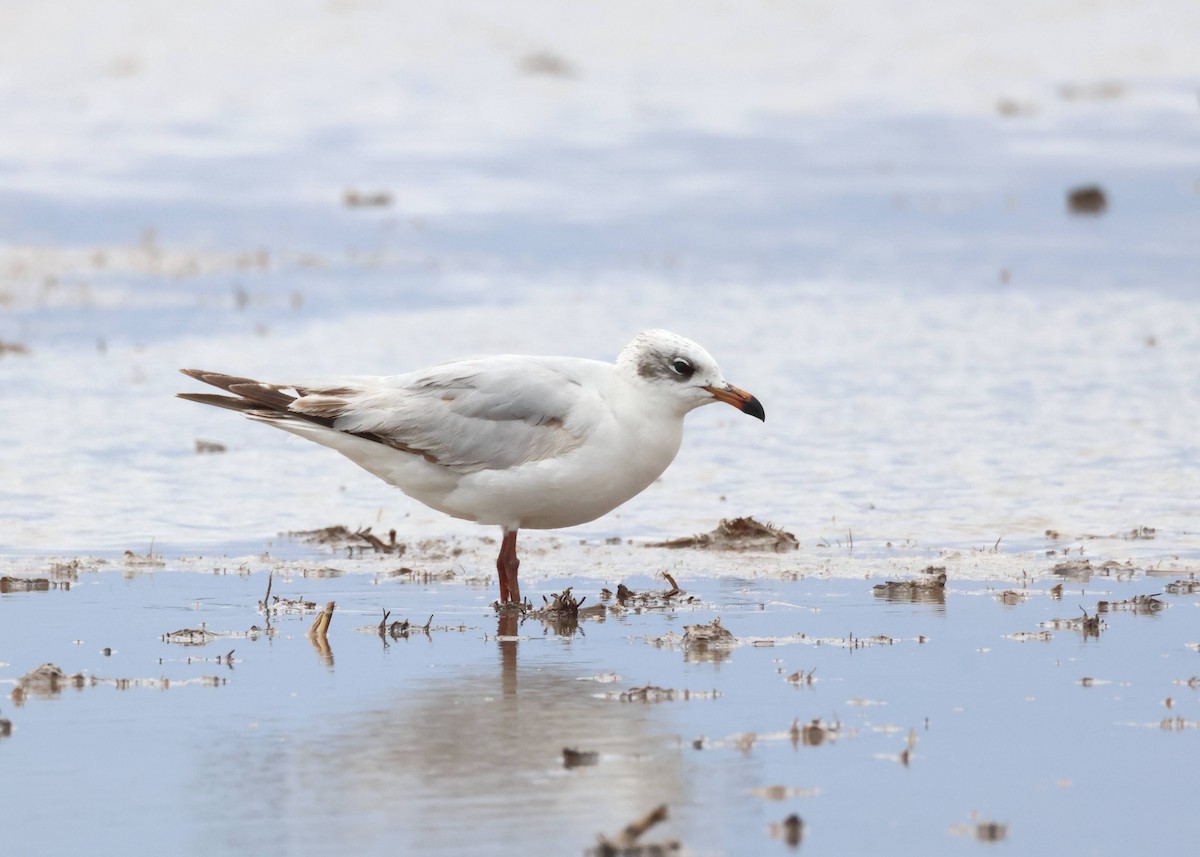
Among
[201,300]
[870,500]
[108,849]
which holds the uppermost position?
[201,300]

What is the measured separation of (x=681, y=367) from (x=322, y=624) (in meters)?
2.13

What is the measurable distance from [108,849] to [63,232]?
22.4 m

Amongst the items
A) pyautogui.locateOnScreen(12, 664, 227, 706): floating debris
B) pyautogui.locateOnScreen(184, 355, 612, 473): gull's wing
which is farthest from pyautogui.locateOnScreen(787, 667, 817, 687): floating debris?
pyautogui.locateOnScreen(12, 664, 227, 706): floating debris

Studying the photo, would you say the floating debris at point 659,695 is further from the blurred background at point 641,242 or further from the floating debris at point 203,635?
the blurred background at point 641,242

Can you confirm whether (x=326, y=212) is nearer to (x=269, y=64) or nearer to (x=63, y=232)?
(x=63, y=232)

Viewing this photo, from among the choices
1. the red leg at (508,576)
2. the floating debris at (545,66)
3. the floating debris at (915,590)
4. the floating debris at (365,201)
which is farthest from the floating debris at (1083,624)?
the floating debris at (545,66)

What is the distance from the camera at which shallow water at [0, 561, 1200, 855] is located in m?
5.75

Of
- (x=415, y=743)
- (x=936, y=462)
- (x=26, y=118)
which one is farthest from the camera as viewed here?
(x=26, y=118)

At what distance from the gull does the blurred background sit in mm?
1657

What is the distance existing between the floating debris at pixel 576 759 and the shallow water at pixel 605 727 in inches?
1.1

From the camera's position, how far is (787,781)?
611 centimetres

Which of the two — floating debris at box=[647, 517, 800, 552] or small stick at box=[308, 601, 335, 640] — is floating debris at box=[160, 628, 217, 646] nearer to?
small stick at box=[308, 601, 335, 640]

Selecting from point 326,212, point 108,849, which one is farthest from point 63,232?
point 108,849

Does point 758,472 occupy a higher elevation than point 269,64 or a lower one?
lower
